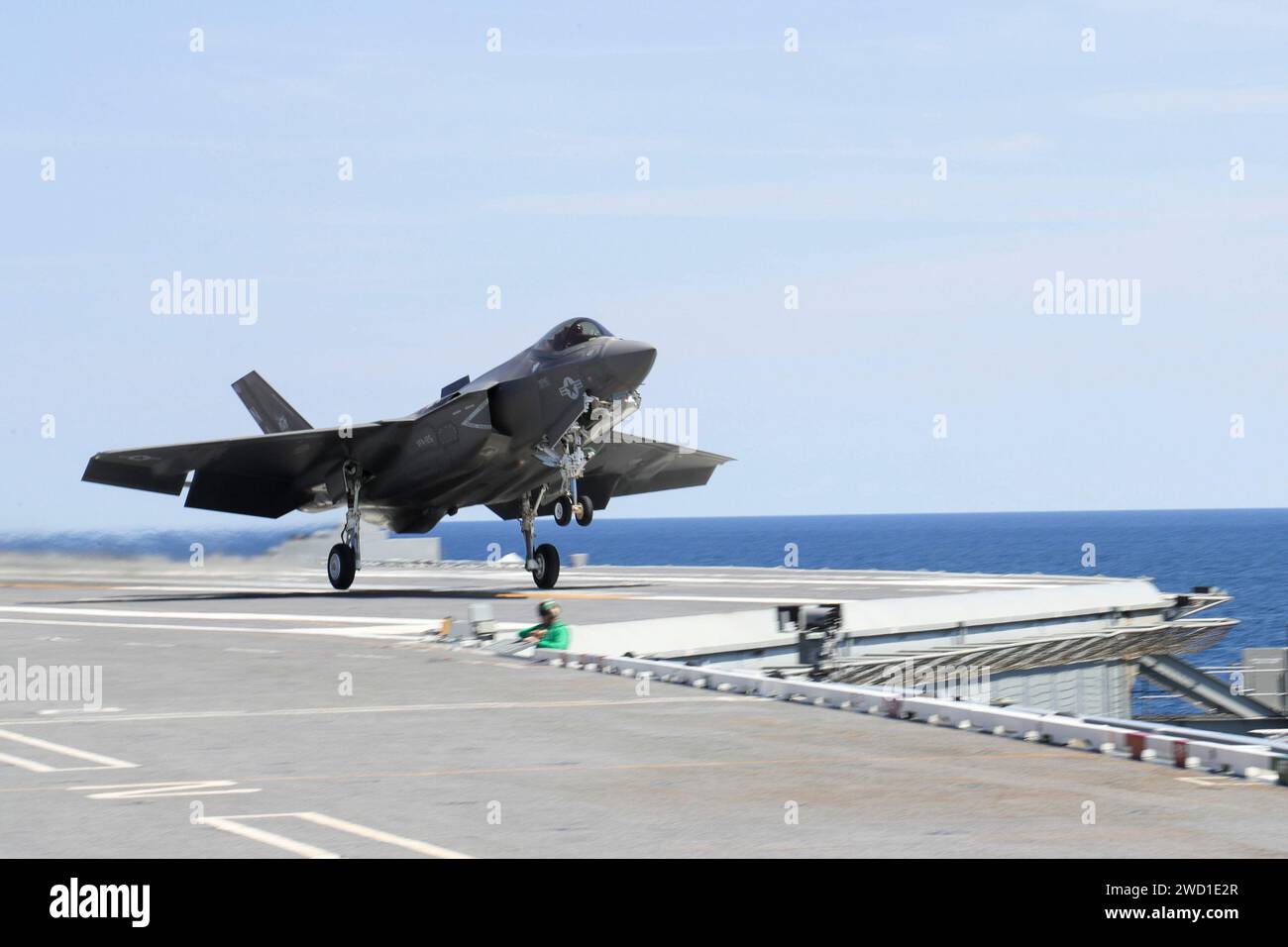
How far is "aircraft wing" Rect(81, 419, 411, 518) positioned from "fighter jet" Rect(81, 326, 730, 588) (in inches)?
1.4

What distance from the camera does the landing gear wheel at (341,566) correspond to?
3572 centimetres

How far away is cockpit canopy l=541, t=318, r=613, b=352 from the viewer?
1209 inches

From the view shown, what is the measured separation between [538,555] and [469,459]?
12.4 feet

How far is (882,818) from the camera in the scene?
9.95 m

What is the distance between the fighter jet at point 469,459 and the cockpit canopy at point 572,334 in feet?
0.09

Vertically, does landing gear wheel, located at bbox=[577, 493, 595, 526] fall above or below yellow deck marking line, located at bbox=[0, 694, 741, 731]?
above

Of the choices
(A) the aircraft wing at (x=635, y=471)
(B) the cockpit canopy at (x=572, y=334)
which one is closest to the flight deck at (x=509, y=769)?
(B) the cockpit canopy at (x=572, y=334)

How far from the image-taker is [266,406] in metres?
41.8

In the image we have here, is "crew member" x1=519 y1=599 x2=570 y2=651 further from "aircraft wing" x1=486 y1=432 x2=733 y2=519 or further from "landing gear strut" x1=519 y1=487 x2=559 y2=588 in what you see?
"aircraft wing" x1=486 y1=432 x2=733 y2=519

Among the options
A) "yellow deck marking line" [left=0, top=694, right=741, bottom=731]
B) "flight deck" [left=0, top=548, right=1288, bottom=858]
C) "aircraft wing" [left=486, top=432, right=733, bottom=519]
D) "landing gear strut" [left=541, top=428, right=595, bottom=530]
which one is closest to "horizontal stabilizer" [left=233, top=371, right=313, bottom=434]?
"aircraft wing" [left=486, top=432, right=733, bottom=519]

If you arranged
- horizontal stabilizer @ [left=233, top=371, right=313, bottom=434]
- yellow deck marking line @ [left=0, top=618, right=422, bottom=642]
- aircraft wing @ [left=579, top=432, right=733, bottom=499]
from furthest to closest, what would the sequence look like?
horizontal stabilizer @ [left=233, top=371, right=313, bottom=434]
aircraft wing @ [left=579, top=432, right=733, bottom=499]
yellow deck marking line @ [left=0, top=618, right=422, bottom=642]

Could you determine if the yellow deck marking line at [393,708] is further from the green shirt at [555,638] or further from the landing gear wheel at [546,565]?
the landing gear wheel at [546,565]
